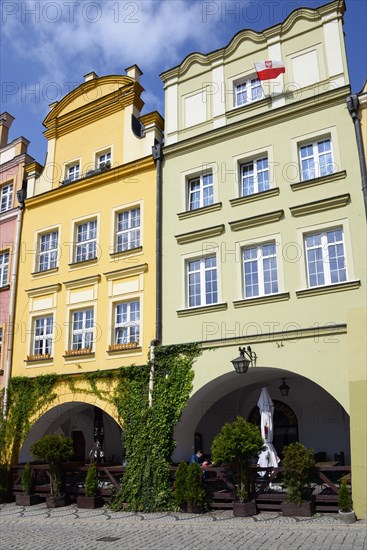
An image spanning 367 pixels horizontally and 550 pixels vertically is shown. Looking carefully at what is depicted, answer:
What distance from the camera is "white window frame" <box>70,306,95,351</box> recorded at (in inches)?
702

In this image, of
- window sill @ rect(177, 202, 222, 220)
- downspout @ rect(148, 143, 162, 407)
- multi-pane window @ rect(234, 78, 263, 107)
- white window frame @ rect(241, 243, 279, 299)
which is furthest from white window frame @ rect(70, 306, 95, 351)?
multi-pane window @ rect(234, 78, 263, 107)

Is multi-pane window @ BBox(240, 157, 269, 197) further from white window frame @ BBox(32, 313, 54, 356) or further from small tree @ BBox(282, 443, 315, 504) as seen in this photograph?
white window frame @ BBox(32, 313, 54, 356)

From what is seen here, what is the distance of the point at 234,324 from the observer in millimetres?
14812

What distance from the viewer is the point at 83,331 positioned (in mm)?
18094

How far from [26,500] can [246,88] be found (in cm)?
1457

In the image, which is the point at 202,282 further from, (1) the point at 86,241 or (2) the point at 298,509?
(2) the point at 298,509

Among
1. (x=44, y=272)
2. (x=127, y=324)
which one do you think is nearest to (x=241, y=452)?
(x=127, y=324)

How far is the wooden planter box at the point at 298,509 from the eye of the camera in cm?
1164

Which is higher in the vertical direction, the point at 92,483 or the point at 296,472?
the point at 296,472

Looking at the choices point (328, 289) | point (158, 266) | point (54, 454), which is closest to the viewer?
point (328, 289)

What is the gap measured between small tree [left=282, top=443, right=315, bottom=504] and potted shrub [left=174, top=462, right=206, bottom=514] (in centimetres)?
218

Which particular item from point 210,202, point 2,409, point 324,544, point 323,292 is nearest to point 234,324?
point 323,292

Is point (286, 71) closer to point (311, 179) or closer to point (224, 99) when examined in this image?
point (224, 99)

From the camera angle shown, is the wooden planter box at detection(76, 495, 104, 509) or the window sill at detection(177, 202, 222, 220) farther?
the window sill at detection(177, 202, 222, 220)
